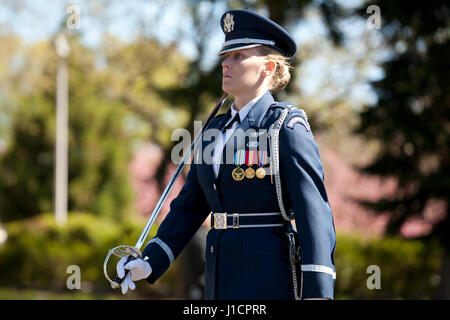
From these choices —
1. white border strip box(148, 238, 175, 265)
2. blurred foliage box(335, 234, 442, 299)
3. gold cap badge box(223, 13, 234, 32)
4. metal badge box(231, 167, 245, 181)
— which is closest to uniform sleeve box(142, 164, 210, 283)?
white border strip box(148, 238, 175, 265)

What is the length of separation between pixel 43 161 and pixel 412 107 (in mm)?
12920

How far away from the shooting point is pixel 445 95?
1117 centimetres

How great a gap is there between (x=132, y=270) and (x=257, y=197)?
2.34 feet

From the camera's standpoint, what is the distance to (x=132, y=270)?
3293 mm

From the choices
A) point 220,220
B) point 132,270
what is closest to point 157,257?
point 132,270

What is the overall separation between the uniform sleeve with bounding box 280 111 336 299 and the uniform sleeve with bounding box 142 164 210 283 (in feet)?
2.02

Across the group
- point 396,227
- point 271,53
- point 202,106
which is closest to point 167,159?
point 202,106

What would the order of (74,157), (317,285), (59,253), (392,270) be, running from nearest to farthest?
(317,285), (392,270), (59,253), (74,157)

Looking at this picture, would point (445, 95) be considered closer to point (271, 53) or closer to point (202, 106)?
point (202, 106)

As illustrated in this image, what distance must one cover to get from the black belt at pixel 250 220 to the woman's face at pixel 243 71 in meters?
0.63

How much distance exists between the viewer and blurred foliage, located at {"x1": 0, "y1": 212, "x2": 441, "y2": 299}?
45.5 ft

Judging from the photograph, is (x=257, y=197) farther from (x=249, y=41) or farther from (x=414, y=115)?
(x=414, y=115)

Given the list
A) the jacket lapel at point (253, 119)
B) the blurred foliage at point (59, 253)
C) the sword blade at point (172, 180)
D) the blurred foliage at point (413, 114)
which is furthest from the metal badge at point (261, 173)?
the blurred foliage at point (59, 253)

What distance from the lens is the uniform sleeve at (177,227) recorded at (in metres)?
3.44
